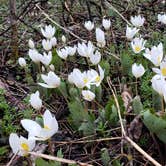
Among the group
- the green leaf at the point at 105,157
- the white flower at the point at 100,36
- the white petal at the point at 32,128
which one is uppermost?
the white flower at the point at 100,36

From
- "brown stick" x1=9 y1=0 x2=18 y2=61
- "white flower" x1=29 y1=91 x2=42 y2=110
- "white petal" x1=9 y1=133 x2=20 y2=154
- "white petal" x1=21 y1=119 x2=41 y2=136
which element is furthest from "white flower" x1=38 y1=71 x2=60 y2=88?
"brown stick" x1=9 y1=0 x2=18 y2=61

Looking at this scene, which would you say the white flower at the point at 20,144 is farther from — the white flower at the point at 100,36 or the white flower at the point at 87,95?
the white flower at the point at 100,36

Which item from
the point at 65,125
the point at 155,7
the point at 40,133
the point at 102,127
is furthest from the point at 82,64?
the point at 155,7

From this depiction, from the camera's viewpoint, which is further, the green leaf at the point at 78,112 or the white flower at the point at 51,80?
the white flower at the point at 51,80

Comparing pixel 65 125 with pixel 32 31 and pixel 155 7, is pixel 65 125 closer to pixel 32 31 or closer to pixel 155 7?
pixel 32 31

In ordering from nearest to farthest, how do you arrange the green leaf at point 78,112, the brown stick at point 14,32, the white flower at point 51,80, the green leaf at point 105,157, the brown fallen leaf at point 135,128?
the green leaf at point 105,157
the brown fallen leaf at point 135,128
the green leaf at point 78,112
the white flower at point 51,80
the brown stick at point 14,32

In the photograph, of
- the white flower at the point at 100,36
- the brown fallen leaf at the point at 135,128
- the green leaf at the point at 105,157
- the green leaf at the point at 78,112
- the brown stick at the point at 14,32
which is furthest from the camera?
the brown stick at the point at 14,32

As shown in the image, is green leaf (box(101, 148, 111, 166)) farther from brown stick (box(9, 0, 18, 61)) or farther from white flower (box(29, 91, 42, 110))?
brown stick (box(9, 0, 18, 61))

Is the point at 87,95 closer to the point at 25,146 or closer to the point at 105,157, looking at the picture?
the point at 105,157

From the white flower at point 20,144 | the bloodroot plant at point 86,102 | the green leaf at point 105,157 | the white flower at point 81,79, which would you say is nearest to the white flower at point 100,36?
the bloodroot plant at point 86,102

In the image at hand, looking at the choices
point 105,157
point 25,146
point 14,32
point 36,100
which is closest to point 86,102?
point 36,100

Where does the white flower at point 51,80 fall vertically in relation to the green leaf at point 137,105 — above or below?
above
